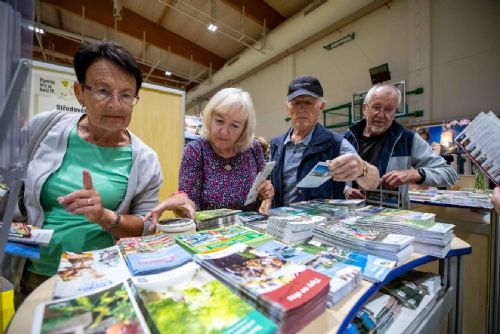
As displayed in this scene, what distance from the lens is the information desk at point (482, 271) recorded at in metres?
1.95

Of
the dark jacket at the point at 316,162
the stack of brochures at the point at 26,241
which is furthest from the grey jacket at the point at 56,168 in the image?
the dark jacket at the point at 316,162

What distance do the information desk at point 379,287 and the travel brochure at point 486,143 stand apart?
0.62 m

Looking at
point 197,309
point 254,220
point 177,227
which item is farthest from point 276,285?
point 254,220

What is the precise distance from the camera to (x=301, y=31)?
237 inches

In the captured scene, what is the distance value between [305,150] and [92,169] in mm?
1424

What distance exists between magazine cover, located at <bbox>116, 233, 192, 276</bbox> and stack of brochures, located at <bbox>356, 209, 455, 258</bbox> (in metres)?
0.86

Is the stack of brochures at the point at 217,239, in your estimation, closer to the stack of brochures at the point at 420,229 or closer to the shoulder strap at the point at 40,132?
the stack of brochures at the point at 420,229

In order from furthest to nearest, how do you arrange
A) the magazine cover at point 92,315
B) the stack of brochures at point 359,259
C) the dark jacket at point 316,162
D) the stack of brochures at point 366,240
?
the dark jacket at point 316,162 < the stack of brochures at point 366,240 < the stack of brochures at point 359,259 < the magazine cover at point 92,315

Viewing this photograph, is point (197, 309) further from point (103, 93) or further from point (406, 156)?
point (406, 156)

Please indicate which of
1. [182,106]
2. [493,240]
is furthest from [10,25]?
[493,240]

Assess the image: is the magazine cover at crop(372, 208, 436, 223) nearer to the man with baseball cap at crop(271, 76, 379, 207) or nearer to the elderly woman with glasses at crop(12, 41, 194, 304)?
the man with baseball cap at crop(271, 76, 379, 207)

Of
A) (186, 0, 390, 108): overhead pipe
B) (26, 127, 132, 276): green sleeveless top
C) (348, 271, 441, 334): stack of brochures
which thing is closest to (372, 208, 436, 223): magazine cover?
(348, 271, 441, 334): stack of brochures

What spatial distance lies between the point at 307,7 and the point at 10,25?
6.66 metres

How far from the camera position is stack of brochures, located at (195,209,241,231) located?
3.79 feet
